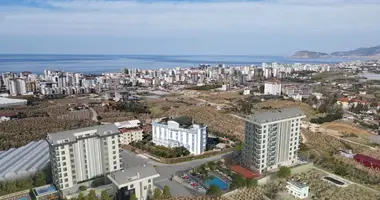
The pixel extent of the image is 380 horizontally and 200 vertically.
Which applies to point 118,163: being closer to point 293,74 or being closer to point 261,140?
point 261,140

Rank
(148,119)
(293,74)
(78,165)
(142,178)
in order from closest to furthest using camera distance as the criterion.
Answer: (142,178) → (78,165) → (148,119) → (293,74)

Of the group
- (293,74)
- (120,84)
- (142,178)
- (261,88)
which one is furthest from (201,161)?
(293,74)

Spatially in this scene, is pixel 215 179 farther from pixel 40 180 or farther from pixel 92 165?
pixel 40 180

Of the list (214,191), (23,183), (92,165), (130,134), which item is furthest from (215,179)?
(23,183)

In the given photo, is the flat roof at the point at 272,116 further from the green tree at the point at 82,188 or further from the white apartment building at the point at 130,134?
the white apartment building at the point at 130,134

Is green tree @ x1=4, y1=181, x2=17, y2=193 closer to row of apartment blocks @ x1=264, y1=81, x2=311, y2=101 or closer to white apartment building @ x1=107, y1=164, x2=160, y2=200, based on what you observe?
white apartment building @ x1=107, y1=164, x2=160, y2=200

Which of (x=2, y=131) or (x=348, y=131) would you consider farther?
(x=348, y=131)


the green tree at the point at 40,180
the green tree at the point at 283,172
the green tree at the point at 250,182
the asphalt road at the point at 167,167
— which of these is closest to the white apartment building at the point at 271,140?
the green tree at the point at 283,172

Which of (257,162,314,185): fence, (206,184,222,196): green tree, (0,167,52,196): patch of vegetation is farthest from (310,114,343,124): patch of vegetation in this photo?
(0,167,52,196): patch of vegetation
